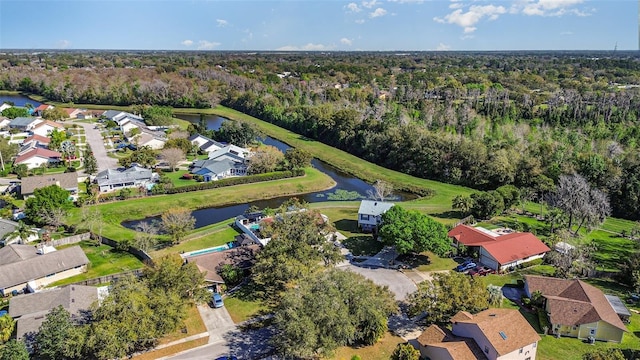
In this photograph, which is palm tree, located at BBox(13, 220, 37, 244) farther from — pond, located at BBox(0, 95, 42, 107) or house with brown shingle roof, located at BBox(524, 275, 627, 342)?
pond, located at BBox(0, 95, 42, 107)

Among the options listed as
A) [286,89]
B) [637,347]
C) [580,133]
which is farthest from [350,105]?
[637,347]

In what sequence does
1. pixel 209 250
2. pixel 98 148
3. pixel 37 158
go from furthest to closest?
pixel 98 148 < pixel 37 158 < pixel 209 250

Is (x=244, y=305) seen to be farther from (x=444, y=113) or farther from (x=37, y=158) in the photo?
(x=444, y=113)

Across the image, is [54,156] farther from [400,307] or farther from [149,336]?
[400,307]

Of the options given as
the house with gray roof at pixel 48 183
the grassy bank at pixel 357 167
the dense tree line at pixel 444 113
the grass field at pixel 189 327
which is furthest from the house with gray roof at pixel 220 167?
the grass field at pixel 189 327

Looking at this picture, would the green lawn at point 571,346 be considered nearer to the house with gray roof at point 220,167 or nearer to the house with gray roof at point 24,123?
the house with gray roof at point 220,167

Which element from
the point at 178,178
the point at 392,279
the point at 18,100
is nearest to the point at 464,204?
the point at 392,279
